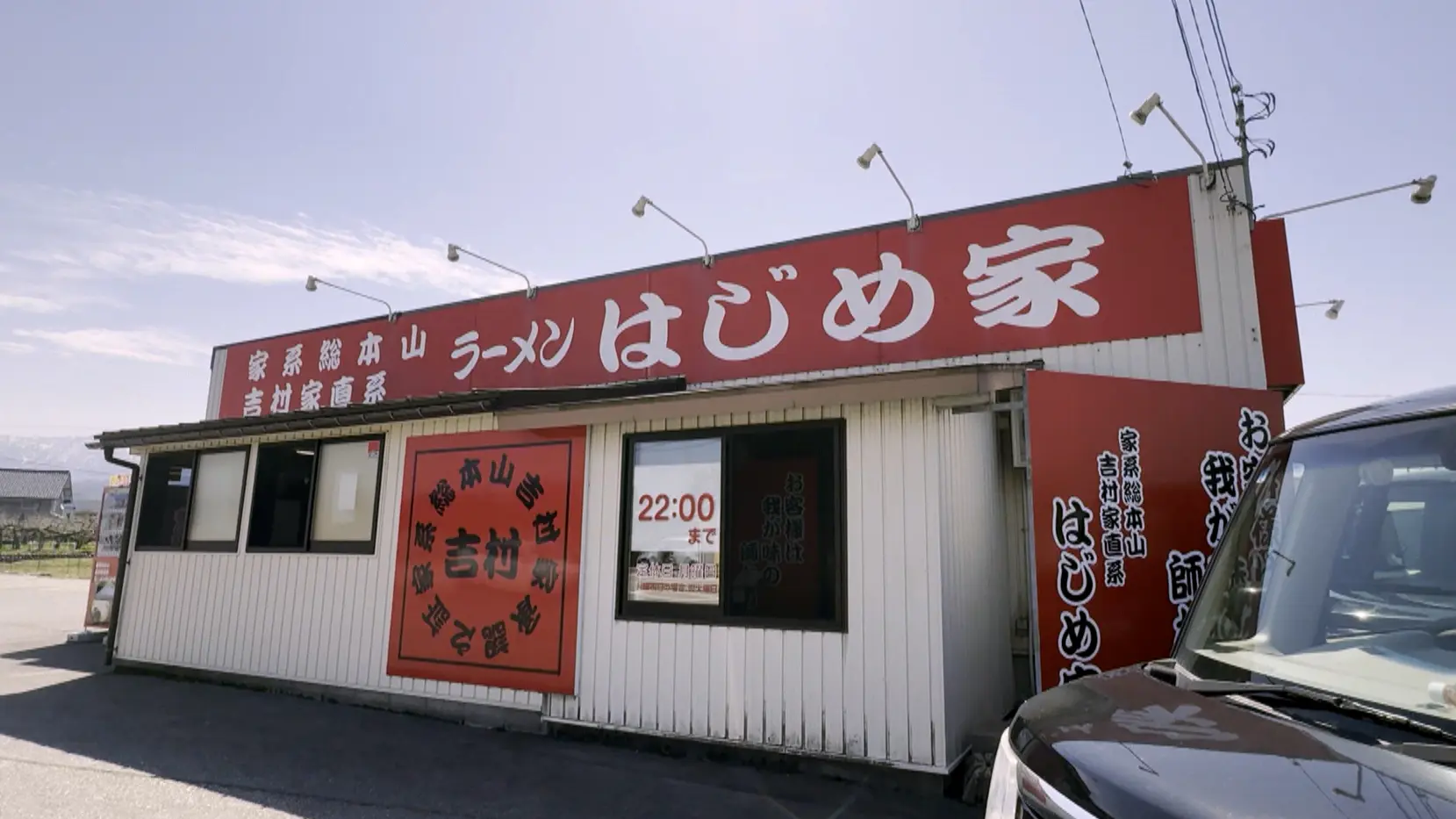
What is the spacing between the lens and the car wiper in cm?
145

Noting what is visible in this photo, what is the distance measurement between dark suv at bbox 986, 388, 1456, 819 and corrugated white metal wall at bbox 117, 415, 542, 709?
17.8 feet

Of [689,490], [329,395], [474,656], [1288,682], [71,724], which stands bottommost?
[71,724]

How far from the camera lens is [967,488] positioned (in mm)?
5988

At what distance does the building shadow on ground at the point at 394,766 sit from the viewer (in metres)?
4.73

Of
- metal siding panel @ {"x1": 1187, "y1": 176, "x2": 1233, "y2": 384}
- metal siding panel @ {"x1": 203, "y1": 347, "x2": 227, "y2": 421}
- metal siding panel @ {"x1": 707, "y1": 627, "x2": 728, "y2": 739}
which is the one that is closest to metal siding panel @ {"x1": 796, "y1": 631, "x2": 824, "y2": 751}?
metal siding panel @ {"x1": 707, "y1": 627, "x2": 728, "y2": 739}

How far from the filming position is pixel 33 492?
4862 cm

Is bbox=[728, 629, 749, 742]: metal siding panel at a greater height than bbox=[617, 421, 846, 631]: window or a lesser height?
lesser

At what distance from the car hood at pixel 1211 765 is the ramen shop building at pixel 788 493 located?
283cm

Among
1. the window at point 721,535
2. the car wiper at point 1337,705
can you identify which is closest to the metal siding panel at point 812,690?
the window at point 721,535

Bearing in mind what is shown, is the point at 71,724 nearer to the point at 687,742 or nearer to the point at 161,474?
the point at 161,474

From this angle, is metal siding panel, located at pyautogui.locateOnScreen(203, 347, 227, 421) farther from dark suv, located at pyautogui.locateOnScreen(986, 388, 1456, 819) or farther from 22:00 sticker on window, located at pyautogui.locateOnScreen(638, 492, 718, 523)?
dark suv, located at pyautogui.locateOnScreen(986, 388, 1456, 819)

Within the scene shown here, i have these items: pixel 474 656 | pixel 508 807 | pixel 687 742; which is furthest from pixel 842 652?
pixel 474 656

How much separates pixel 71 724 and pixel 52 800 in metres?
2.45

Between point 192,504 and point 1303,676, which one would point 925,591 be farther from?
point 192,504
